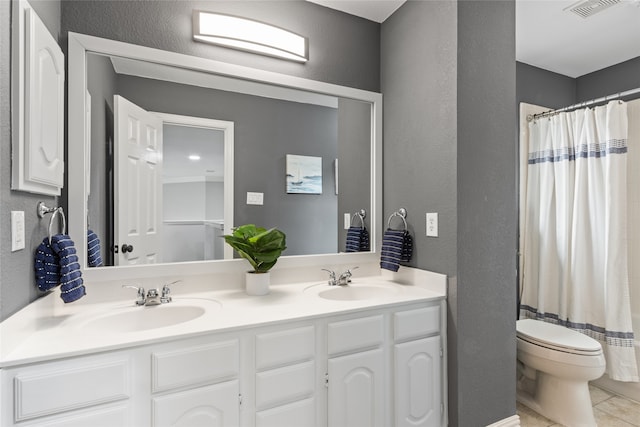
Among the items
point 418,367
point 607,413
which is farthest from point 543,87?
point 418,367

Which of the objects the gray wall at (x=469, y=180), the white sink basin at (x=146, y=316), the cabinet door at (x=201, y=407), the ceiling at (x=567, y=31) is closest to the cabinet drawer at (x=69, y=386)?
the cabinet door at (x=201, y=407)

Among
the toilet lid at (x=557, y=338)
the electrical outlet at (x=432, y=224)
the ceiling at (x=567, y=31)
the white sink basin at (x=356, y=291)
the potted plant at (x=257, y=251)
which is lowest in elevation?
the toilet lid at (x=557, y=338)

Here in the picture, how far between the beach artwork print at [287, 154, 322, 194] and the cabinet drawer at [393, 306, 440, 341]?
0.88 meters

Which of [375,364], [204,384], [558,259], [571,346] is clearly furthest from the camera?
[558,259]

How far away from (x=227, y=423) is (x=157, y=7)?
182 cm

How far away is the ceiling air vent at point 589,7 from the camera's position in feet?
6.45

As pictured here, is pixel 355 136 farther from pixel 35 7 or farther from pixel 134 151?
pixel 35 7

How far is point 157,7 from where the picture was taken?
1.58 metres

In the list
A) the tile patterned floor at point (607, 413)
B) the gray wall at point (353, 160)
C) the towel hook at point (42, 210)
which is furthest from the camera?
the gray wall at point (353, 160)

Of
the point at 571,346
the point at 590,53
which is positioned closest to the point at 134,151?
the point at 571,346

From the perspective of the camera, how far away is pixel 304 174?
1.98 m

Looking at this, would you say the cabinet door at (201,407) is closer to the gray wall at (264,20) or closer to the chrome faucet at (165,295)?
the chrome faucet at (165,295)

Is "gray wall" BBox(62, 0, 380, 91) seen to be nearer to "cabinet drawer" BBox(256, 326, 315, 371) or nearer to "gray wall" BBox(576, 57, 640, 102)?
"cabinet drawer" BBox(256, 326, 315, 371)

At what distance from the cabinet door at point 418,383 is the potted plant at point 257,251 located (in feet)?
2.32
